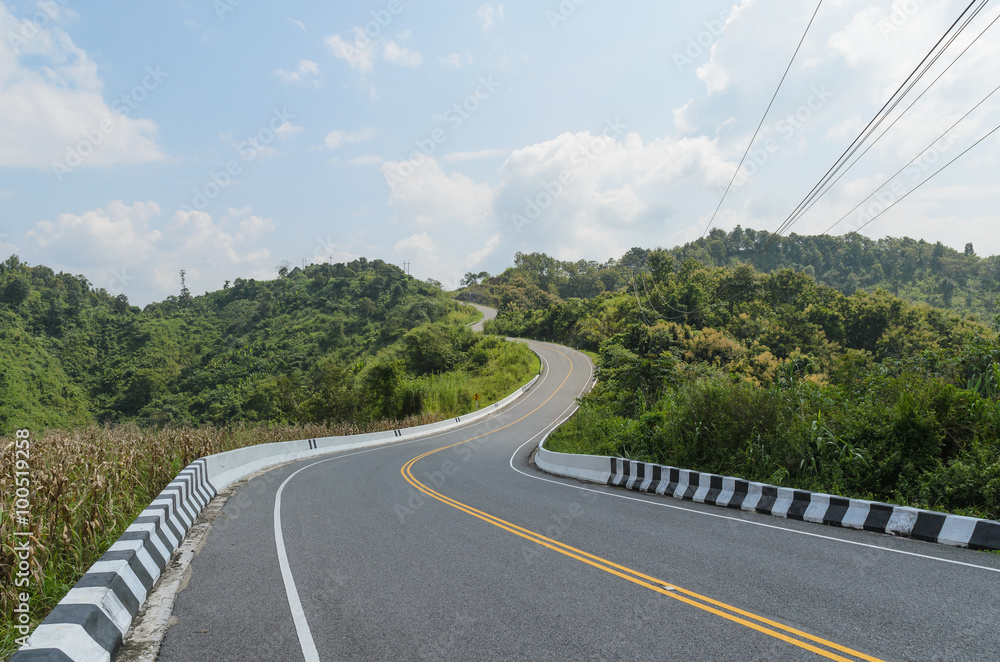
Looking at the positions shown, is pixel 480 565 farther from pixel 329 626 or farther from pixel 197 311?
pixel 197 311

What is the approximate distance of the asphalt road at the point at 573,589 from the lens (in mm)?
4121

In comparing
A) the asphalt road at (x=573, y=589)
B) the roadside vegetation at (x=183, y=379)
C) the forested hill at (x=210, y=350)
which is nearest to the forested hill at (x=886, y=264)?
the roadside vegetation at (x=183, y=379)

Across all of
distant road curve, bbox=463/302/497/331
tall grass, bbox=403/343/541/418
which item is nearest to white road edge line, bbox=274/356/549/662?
tall grass, bbox=403/343/541/418

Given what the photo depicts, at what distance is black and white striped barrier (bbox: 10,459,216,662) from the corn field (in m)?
0.45

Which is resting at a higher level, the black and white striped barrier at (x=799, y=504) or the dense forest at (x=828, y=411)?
the dense forest at (x=828, y=411)

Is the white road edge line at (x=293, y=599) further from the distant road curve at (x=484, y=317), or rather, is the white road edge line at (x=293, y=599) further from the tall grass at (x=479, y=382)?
the distant road curve at (x=484, y=317)

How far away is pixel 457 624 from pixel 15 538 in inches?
159

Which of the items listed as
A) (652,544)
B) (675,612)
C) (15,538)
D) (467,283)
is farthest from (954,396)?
(467,283)

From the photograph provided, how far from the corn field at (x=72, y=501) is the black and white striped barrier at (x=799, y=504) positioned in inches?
371

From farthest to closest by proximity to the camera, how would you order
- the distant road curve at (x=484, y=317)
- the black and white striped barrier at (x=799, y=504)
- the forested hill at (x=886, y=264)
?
1. the distant road curve at (x=484, y=317)
2. the forested hill at (x=886, y=264)
3. the black and white striped barrier at (x=799, y=504)

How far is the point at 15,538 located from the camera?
16.1ft

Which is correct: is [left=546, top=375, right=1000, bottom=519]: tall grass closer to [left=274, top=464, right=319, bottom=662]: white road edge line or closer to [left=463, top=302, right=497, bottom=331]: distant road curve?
[left=274, top=464, right=319, bottom=662]: white road edge line

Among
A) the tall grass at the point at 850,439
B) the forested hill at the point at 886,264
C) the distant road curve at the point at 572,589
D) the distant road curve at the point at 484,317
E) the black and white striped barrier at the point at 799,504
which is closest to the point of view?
the distant road curve at the point at 572,589

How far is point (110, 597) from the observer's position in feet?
15.1
